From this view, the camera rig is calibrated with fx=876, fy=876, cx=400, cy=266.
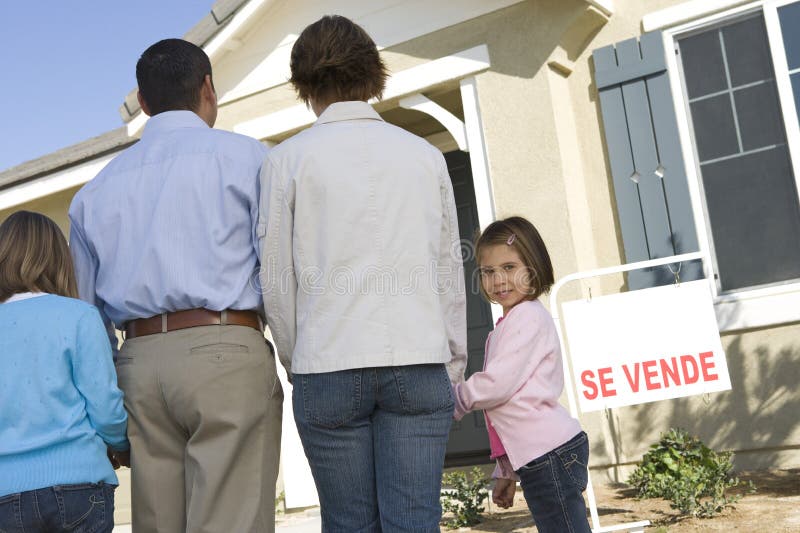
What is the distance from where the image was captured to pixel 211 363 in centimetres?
233

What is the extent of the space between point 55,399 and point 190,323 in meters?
0.48

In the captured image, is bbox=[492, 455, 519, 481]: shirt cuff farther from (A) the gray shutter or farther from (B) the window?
(B) the window

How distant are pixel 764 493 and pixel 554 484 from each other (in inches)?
114

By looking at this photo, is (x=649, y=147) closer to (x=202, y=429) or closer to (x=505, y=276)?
(x=505, y=276)

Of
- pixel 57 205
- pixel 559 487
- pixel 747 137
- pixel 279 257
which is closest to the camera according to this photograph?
pixel 279 257

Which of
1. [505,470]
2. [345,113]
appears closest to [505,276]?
[505,470]

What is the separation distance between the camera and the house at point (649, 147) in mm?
5602

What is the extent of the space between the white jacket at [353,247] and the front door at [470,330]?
5.33 m

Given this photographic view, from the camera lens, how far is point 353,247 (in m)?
2.18

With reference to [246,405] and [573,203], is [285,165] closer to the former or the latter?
[246,405]

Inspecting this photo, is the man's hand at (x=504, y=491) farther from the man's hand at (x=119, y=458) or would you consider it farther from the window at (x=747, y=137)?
the window at (x=747, y=137)

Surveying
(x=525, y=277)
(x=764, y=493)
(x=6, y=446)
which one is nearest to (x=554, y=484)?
(x=525, y=277)

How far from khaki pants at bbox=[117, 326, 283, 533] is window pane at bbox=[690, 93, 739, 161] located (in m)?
4.33

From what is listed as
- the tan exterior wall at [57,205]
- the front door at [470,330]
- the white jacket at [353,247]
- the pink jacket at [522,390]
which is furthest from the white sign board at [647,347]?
the tan exterior wall at [57,205]
